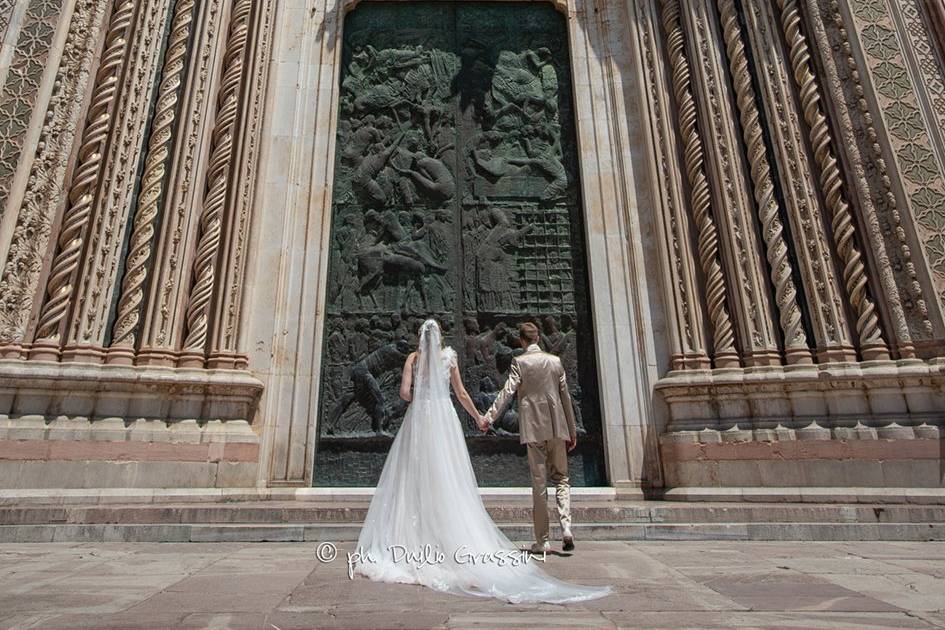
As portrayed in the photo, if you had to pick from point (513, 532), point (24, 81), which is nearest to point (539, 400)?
point (513, 532)

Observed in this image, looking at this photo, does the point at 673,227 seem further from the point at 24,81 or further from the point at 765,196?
the point at 24,81

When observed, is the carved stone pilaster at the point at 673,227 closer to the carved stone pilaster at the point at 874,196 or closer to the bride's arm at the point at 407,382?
the carved stone pilaster at the point at 874,196

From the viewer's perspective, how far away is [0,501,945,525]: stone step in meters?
4.95

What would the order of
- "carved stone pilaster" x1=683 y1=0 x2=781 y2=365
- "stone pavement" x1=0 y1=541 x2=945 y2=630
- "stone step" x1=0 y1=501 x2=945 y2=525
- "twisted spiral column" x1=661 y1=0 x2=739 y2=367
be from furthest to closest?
1. "twisted spiral column" x1=661 y1=0 x2=739 y2=367
2. "carved stone pilaster" x1=683 y1=0 x2=781 y2=365
3. "stone step" x1=0 y1=501 x2=945 y2=525
4. "stone pavement" x1=0 y1=541 x2=945 y2=630

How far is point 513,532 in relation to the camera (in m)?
4.73

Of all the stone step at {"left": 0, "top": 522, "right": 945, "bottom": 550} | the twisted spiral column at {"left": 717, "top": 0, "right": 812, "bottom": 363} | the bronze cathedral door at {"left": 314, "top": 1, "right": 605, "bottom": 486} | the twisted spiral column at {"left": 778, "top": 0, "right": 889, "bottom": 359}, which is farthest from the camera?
the bronze cathedral door at {"left": 314, "top": 1, "right": 605, "bottom": 486}

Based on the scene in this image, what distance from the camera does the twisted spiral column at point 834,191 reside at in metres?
6.41

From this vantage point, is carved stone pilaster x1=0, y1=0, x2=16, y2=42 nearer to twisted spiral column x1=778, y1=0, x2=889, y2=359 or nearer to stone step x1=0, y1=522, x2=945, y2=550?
stone step x1=0, y1=522, x2=945, y2=550

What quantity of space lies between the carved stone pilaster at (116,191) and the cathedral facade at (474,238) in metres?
0.03

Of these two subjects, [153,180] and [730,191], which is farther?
[730,191]

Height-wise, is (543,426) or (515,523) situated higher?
(543,426)

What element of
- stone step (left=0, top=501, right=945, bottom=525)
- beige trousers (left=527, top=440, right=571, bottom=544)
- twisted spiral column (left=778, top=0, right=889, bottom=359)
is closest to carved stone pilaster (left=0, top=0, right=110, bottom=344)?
stone step (left=0, top=501, right=945, bottom=525)

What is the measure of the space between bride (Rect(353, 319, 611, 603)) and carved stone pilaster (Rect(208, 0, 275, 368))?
11.5 feet

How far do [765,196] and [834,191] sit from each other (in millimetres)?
722
